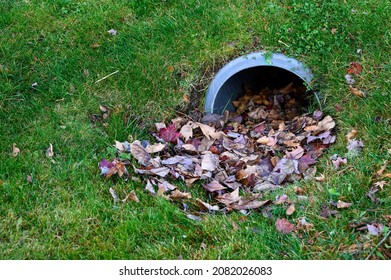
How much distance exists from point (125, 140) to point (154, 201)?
862 mm

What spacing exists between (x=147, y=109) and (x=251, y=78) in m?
1.37

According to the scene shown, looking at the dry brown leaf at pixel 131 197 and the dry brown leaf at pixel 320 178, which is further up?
the dry brown leaf at pixel 320 178

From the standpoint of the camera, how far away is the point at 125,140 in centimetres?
461

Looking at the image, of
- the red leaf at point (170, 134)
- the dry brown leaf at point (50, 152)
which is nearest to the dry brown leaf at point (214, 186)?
the red leaf at point (170, 134)

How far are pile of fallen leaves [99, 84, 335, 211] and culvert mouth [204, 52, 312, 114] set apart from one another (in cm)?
20

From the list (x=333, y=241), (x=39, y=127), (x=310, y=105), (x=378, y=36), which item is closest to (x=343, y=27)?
(x=378, y=36)

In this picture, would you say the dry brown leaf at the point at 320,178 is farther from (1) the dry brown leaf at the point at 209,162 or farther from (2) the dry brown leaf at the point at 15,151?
(2) the dry brown leaf at the point at 15,151

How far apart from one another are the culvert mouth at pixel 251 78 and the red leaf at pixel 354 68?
34cm

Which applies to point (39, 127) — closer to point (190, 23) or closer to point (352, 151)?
point (190, 23)

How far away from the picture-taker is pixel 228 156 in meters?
4.46

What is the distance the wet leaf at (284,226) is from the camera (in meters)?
3.62

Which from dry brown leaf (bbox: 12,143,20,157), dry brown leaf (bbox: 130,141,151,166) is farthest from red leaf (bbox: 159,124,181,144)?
dry brown leaf (bbox: 12,143,20,157)

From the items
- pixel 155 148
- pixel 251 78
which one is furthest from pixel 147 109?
pixel 251 78

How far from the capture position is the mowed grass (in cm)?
361
